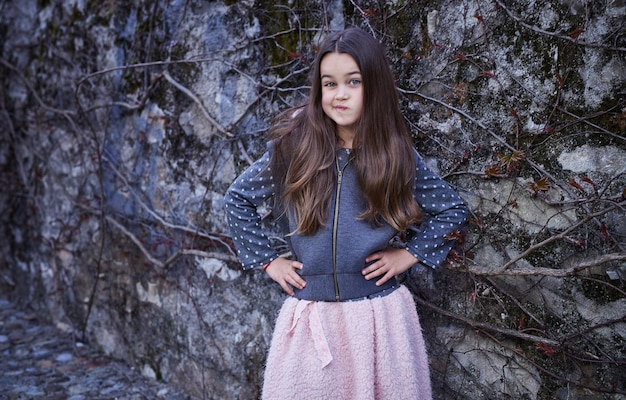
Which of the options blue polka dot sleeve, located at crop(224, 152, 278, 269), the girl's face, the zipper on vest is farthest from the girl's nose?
blue polka dot sleeve, located at crop(224, 152, 278, 269)

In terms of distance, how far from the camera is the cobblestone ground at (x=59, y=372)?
119 inches

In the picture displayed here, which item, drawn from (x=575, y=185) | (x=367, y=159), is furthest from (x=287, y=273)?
(x=575, y=185)

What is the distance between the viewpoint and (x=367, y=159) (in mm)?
1824

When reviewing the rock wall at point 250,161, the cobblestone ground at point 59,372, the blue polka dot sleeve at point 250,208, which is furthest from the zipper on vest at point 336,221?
the cobblestone ground at point 59,372

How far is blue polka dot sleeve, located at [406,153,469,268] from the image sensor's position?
6.30ft

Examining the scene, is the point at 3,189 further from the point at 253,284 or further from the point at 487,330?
the point at 487,330

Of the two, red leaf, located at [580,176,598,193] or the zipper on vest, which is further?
the zipper on vest

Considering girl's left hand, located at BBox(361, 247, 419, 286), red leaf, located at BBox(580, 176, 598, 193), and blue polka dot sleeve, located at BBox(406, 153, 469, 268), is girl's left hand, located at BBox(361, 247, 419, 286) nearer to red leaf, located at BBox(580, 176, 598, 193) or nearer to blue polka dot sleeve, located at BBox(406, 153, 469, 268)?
blue polka dot sleeve, located at BBox(406, 153, 469, 268)

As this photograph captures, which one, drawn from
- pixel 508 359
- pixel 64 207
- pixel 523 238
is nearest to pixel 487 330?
pixel 508 359

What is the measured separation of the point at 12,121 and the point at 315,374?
3.51m

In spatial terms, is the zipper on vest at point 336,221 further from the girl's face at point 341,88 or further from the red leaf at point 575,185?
the red leaf at point 575,185

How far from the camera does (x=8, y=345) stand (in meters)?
3.63

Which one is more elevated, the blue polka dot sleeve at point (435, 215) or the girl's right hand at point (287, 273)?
the blue polka dot sleeve at point (435, 215)

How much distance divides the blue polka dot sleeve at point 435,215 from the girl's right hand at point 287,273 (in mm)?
366
